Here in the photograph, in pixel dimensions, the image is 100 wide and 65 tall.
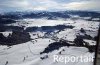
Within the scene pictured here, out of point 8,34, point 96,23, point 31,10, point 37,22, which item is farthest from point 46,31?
point 96,23

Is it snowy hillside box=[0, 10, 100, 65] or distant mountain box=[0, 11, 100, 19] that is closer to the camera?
snowy hillside box=[0, 10, 100, 65]

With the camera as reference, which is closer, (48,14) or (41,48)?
(41,48)

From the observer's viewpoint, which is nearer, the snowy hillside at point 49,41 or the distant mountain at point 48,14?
the snowy hillside at point 49,41

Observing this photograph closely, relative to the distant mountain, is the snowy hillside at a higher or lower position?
lower

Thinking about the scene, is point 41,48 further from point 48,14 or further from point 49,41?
point 48,14

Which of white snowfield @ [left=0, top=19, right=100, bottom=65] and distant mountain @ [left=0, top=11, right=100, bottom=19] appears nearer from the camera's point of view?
white snowfield @ [left=0, top=19, right=100, bottom=65]

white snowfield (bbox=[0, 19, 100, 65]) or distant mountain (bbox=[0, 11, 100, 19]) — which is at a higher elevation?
distant mountain (bbox=[0, 11, 100, 19])

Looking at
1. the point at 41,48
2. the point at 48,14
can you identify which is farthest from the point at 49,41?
the point at 48,14

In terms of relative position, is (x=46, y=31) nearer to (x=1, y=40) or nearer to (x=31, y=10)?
(x=31, y=10)
